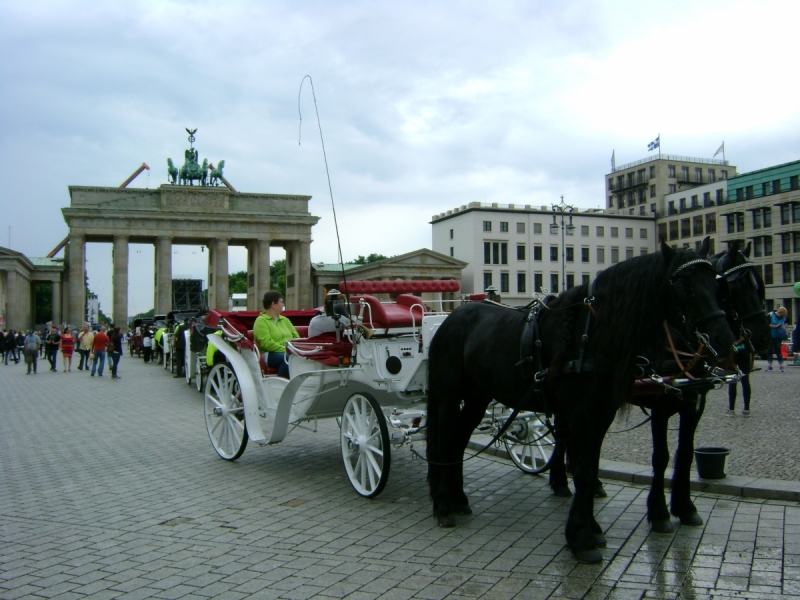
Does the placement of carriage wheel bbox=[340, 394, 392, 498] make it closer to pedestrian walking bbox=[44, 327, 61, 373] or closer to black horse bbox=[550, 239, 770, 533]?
black horse bbox=[550, 239, 770, 533]

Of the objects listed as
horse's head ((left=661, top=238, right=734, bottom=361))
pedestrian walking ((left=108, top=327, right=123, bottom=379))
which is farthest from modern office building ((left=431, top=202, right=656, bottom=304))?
horse's head ((left=661, top=238, right=734, bottom=361))

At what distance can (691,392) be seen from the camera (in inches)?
212

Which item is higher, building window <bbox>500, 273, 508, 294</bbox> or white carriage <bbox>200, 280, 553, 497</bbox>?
building window <bbox>500, 273, 508, 294</bbox>

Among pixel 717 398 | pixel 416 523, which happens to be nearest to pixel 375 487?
pixel 416 523

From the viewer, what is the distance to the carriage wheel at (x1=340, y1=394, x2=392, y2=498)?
255 inches

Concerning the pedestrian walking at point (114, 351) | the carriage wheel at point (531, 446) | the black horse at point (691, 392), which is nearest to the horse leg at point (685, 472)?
the black horse at point (691, 392)

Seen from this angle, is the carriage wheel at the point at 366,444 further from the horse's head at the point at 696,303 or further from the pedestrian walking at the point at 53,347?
the pedestrian walking at the point at 53,347

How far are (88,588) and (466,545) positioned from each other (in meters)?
2.45

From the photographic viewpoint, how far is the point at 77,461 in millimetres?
9070

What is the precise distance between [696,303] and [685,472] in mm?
1615

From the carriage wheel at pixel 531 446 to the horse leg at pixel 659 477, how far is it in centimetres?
170

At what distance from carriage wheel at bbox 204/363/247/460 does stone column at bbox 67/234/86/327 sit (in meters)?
68.4

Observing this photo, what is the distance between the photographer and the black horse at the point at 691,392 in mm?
4980

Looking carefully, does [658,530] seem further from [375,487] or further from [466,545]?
[375,487]
